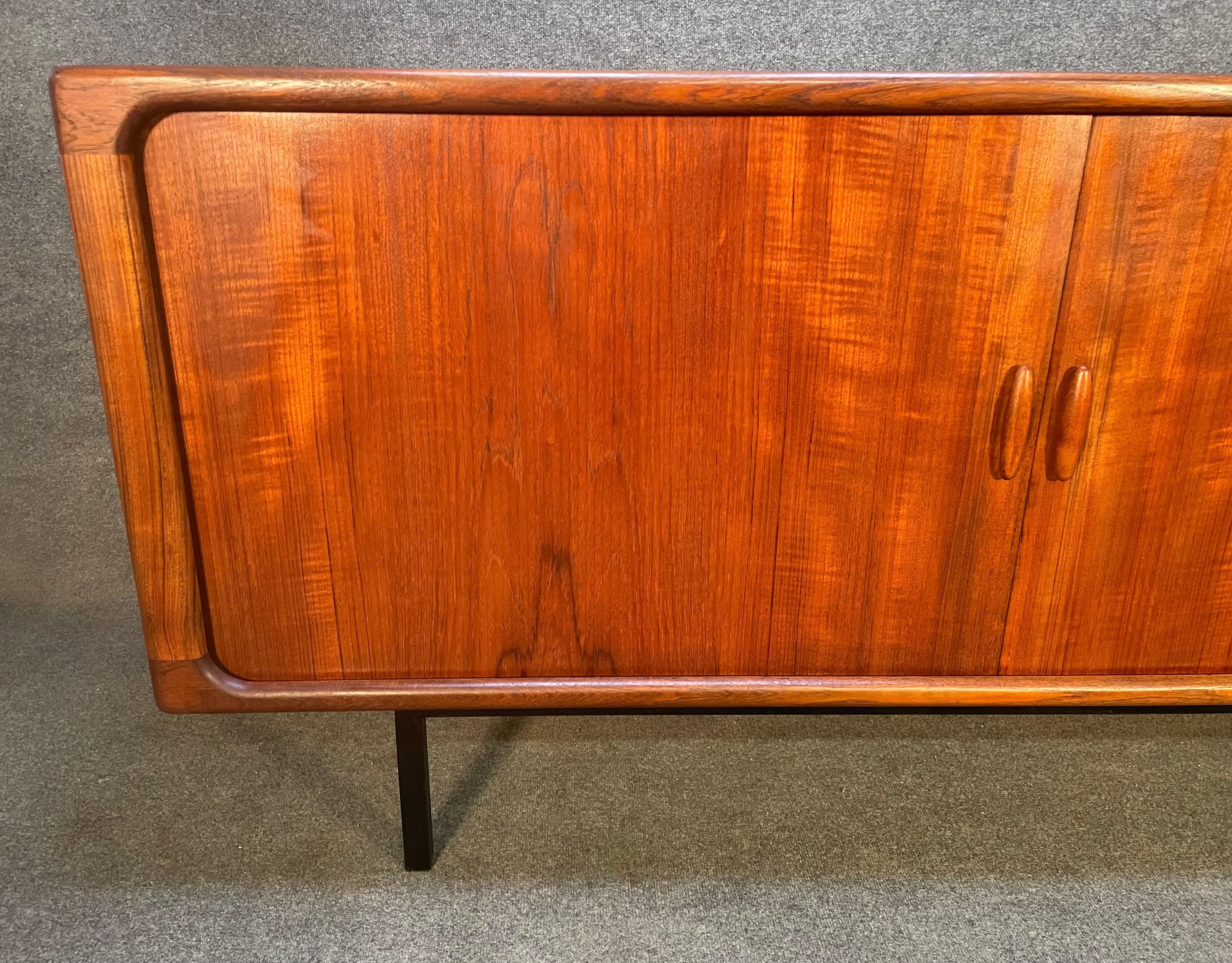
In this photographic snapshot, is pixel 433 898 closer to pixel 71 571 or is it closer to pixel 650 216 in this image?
pixel 650 216

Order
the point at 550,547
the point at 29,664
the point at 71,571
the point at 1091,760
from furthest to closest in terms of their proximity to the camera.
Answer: the point at 71,571 → the point at 29,664 → the point at 1091,760 → the point at 550,547

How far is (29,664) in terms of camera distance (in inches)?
42.3

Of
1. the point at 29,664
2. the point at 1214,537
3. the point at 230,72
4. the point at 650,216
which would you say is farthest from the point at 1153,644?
the point at 29,664

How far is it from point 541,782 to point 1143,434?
59 centimetres

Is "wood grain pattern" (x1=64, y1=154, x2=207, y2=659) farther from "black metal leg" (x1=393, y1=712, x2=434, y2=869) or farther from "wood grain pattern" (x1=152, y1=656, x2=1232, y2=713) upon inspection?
"black metal leg" (x1=393, y1=712, x2=434, y2=869)

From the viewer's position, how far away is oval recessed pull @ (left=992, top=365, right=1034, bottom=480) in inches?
23.8

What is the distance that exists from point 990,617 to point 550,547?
322mm

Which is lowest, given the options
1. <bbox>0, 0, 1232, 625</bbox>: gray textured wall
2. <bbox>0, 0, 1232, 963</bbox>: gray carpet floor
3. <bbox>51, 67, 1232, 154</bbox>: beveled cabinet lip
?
<bbox>0, 0, 1232, 963</bbox>: gray carpet floor

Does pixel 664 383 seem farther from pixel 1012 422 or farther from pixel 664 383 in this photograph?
pixel 1012 422

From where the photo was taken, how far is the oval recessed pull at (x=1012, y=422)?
604 mm

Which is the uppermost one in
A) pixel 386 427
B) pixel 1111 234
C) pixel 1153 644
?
pixel 1111 234

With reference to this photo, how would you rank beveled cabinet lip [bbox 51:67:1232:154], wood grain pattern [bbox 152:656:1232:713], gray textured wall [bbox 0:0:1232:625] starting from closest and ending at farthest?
1. beveled cabinet lip [bbox 51:67:1232:154]
2. wood grain pattern [bbox 152:656:1232:713]
3. gray textured wall [bbox 0:0:1232:625]

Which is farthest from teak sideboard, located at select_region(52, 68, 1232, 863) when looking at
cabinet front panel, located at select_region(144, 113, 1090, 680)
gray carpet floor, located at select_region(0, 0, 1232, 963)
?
gray carpet floor, located at select_region(0, 0, 1232, 963)

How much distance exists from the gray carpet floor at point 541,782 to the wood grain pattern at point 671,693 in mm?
183
